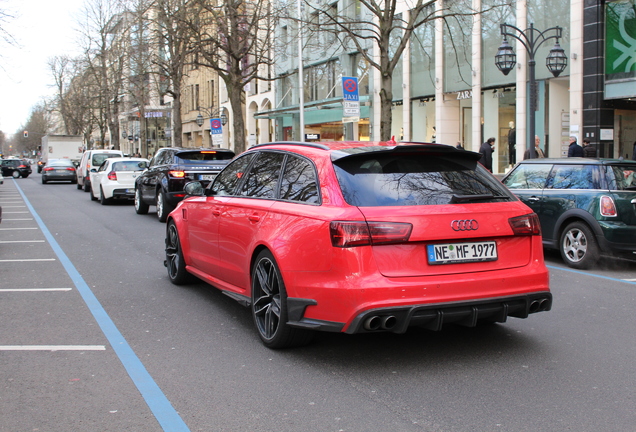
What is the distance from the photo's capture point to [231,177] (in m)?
7.00

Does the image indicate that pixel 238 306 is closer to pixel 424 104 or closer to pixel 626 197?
pixel 626 197

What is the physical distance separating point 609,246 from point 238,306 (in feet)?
17.3

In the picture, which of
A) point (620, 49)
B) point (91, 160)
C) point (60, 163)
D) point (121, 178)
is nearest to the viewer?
point (121, 178)

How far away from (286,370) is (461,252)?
1.48 m

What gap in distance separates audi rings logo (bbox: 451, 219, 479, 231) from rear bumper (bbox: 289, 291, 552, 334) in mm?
509

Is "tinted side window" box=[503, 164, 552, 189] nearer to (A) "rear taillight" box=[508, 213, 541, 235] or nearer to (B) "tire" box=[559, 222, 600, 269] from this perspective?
(B) "tire" box=[559, 222, 600, 269]

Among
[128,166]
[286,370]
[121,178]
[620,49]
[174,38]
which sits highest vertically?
[174,38]

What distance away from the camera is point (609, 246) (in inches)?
379

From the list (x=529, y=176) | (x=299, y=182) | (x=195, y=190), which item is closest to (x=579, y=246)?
(x=529, y=176)

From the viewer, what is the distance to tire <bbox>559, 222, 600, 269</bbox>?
9828 millimetres

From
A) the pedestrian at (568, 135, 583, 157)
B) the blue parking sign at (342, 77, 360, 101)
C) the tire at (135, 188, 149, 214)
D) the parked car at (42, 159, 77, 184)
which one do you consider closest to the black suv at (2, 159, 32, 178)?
the parked car at (42, 159, 77, 184)

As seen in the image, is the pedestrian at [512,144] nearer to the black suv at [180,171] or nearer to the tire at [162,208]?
the black suv at [180,171]

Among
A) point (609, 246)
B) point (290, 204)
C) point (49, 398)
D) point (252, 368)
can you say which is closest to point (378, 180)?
point (290, 204)

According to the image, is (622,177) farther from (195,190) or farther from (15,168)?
(15,168)
